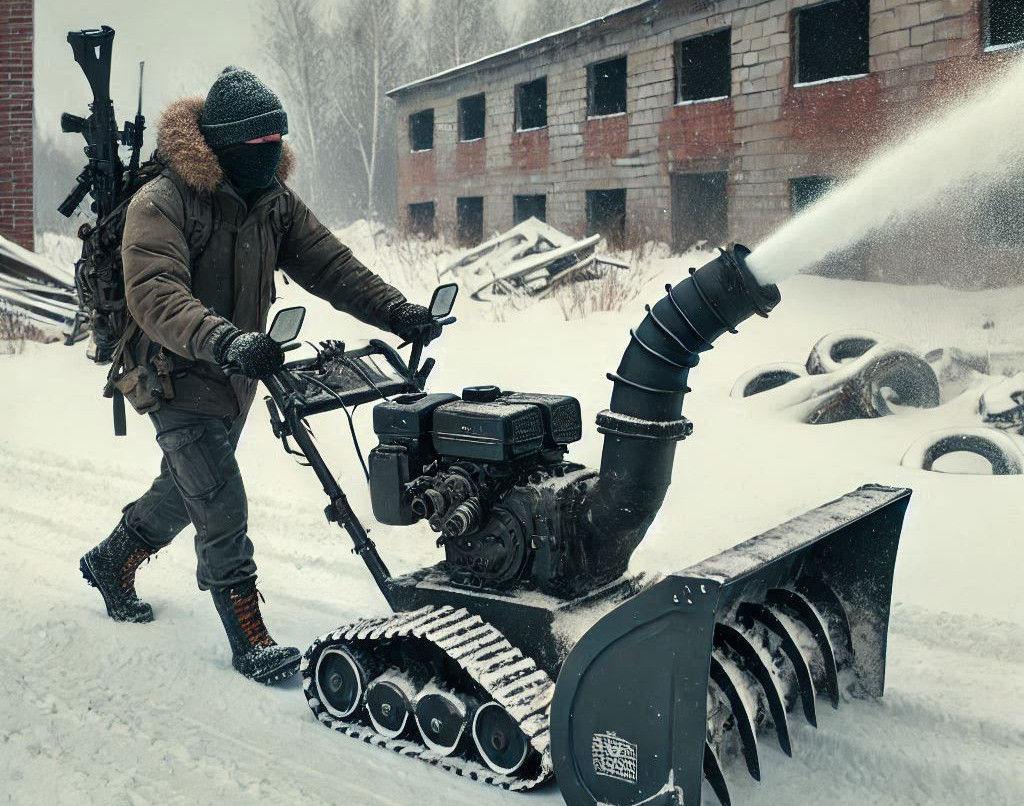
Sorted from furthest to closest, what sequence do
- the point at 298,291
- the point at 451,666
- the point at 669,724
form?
the point at 298,291, the point at 451,666, the point at 669,724

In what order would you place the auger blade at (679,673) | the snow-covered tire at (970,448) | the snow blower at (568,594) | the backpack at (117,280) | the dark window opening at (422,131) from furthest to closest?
the dark window opening at (422,131)
the snow-covered tire at (970,448)
the backpack at (117,280)
the snow blower at (568,594)
the auger blade at (679,673)

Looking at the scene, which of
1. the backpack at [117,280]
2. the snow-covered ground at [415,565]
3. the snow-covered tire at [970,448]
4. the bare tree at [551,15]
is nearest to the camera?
the snow-covered ground at [415,565]

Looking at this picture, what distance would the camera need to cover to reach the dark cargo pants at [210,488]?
13.3 feet

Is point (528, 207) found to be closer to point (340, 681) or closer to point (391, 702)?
point (340, 681)

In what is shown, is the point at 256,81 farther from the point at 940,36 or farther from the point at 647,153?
the point at 647,153

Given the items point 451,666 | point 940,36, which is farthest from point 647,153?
point 451,666

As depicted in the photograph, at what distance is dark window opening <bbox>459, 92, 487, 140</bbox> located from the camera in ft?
53.1

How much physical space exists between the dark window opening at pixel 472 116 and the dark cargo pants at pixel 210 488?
1265 cm

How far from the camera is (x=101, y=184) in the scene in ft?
14.4

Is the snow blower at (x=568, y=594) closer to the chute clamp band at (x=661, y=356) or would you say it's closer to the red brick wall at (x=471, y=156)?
the chute clamp band at (x=661, y=356)

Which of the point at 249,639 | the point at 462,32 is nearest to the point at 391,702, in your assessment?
the point at 249,639

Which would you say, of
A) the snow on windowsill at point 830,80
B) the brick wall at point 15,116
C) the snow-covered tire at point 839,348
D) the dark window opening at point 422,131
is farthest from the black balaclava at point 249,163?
the dark window opening at point 422,131

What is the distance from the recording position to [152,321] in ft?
12.2

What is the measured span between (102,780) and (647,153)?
36.3ft
